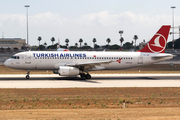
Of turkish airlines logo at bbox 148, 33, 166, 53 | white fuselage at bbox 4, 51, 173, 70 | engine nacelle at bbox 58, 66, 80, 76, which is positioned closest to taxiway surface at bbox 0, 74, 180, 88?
engine nacelle at bbox 58, 66, 80, 76

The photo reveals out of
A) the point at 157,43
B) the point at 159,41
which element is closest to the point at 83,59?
the point at 157,43

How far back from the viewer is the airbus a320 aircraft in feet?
129

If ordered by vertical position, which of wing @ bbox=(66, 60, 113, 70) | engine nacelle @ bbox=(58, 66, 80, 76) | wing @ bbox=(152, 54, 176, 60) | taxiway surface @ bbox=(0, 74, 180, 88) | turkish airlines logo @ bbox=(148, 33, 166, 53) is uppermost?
turkish airlines logo @ bbox=(148, 33, 166, 53)

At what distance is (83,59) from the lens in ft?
136

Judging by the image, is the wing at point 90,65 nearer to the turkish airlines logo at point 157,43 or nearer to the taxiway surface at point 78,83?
the taxiway surface at point 78,83

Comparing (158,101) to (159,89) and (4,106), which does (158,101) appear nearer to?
(159,89)

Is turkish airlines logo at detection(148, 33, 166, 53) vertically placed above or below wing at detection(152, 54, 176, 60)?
above

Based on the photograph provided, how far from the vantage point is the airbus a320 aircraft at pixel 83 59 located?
39438 millimetres

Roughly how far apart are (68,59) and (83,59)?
233 centimetres

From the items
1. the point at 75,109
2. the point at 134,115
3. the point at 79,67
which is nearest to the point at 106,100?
the point at 75,109

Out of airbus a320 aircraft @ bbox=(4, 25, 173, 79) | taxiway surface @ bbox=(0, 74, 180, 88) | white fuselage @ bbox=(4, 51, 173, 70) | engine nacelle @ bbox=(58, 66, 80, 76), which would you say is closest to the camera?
taxiway surface @ bbox=(0, 74, 180, 88)

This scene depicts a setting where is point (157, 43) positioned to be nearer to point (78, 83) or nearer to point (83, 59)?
point (83, 59)

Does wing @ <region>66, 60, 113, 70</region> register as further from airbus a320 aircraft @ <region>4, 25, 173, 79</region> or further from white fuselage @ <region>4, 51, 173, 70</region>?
white fuselage @ <region>4, 51, 173, 70</region>

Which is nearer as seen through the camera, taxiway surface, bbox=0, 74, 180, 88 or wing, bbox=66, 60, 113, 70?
taxiway surface, bbox=0, 74, 180, 88
